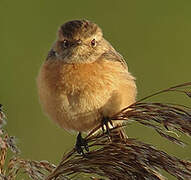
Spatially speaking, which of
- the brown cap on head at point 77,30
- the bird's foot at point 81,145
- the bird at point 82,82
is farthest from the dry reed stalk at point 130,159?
the brown cap on head at point 77,30

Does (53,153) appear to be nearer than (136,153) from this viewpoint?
No

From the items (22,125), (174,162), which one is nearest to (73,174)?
(174,162)

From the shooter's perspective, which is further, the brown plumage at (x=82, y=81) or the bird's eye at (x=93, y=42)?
the bird's eye at (x=93, y=42)

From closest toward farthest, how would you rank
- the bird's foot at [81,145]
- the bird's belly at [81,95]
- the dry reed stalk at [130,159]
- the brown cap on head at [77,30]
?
the dry reed stalk at [130,159] < the bird's foot at [81,145] < the bird's belly at [81,95] < the brown cap on head at [77,30]

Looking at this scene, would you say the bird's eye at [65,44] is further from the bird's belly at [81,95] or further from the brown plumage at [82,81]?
the bird's belly at [81,95]

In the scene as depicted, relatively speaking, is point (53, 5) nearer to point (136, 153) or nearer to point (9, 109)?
point (9, 109)

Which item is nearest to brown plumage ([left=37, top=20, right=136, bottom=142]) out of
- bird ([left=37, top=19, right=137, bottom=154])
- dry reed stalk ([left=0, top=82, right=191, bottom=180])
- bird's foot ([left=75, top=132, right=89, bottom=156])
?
bird ([left=37, top=19, right=137, bottom=154])

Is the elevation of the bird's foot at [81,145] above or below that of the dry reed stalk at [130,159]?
below


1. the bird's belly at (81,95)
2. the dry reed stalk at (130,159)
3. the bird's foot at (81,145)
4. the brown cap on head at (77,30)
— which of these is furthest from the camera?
the brown cap on head at (77,30)
